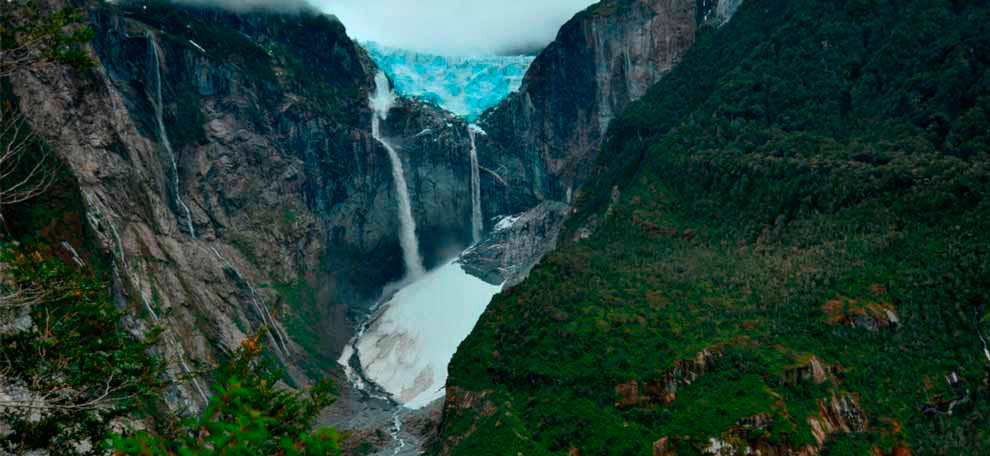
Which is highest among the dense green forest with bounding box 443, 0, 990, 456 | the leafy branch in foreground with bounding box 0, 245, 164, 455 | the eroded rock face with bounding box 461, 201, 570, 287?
the leafy branch in foreground with bounding box 0, 245, 164, 455

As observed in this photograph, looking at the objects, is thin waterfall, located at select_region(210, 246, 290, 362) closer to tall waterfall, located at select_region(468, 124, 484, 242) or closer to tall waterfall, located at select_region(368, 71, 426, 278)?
tall waterfall, located at select_region(368, 71, 426, 278)

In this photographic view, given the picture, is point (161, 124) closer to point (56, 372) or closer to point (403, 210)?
point (403, 210)

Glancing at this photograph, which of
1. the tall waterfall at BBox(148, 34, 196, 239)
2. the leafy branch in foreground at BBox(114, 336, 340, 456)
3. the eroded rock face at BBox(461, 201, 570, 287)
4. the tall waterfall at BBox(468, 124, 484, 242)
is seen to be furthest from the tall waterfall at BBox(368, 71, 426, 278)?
the leafy branch in foreground at BBox(114, 336, 340, 456)

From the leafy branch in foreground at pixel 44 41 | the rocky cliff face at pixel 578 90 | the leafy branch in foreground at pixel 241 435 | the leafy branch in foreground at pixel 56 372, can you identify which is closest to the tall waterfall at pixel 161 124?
the rocky cliff face at pixel 578 90

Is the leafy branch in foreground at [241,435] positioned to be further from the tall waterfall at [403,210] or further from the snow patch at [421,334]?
the tall waterfall at [403,210]

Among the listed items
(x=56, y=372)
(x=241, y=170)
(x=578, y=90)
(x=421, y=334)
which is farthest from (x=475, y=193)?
(x=56, y=372)
